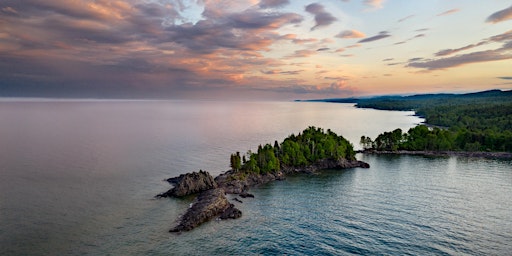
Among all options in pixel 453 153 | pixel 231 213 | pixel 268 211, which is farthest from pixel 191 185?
pixel 453 153

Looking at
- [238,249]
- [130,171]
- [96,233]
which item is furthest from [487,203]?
[130,171]

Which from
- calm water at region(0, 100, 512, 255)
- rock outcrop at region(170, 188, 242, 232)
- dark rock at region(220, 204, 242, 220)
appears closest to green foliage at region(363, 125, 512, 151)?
calm water at region(0, 100, 512, 255)

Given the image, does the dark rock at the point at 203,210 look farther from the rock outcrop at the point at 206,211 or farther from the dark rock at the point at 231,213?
the dark rock at the point at 231,213

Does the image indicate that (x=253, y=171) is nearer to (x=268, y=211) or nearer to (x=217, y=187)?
(x=217, y=187)

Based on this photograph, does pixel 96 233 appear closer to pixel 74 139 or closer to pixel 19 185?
pixel 19 185

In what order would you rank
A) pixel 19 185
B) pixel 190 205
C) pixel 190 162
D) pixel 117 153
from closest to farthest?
pixel 190 205, pixel 19 185, pixel 190 162, pixel 117 153

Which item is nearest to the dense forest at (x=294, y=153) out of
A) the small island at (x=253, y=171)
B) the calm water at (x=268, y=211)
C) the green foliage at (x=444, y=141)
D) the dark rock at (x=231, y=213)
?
the small island at (x=253, y=171)
